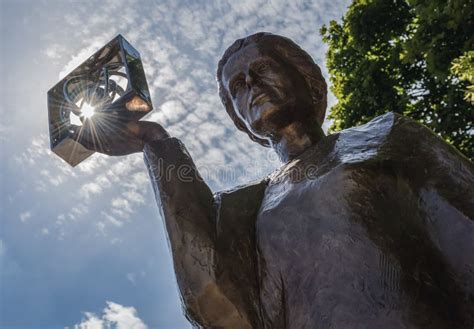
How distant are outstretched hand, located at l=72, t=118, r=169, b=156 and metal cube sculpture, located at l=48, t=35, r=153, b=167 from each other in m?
0.03

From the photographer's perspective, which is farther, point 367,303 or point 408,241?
point 408,241

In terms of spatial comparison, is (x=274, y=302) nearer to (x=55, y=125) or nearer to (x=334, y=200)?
(x=334, y=200)

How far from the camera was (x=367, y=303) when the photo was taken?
1.89m

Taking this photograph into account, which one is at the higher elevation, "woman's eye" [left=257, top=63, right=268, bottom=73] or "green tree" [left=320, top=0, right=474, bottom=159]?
"green tree" [left=320, top=0, right=474, bottom=159]

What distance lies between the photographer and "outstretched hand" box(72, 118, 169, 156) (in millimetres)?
2621

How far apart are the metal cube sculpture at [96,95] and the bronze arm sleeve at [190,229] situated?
264mm

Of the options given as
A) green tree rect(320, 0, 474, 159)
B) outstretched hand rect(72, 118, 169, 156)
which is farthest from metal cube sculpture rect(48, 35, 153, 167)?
green tree rect(320, 0, 474, 159)

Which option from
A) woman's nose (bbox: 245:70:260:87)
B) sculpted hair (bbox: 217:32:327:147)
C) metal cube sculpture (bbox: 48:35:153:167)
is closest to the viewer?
metal cube sculpture (bbox: 48:35:153:167)

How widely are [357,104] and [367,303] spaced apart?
8.26 m

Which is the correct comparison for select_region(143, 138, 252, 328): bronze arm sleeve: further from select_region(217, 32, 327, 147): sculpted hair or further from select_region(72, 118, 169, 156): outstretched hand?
select_region(217, 32, 327, 147): sculpted hair

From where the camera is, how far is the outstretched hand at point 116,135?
2.62 m

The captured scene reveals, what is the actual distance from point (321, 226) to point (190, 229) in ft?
1.98

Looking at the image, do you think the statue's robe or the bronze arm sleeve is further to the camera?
the bronze arm sleeve

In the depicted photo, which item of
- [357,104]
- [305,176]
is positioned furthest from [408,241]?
[357,104]
